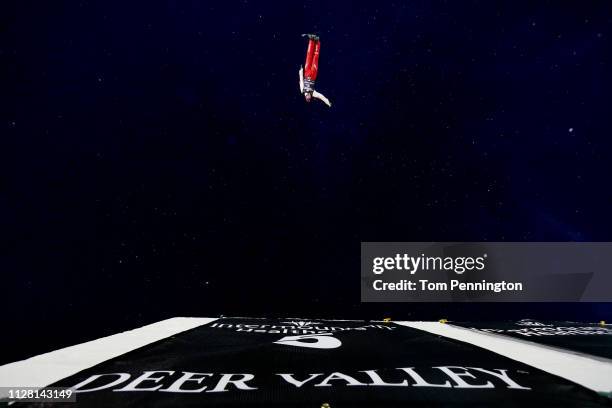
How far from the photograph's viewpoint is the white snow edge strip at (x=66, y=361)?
6.05ft

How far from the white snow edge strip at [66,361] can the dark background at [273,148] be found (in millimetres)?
3953

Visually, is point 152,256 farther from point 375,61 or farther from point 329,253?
point 375,61

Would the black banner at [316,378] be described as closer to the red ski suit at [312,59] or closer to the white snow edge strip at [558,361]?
the white snow edge strip at [558,361]

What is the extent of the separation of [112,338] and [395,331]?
2531mm

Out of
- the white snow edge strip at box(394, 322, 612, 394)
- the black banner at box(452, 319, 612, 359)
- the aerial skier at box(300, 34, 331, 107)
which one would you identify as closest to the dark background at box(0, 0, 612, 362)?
the aerial skier at box(300, 34, 331, 107)

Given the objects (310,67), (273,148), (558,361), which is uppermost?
(310,67)

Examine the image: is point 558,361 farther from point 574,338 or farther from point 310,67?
point 310,67

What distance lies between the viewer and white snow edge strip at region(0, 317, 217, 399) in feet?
6.05

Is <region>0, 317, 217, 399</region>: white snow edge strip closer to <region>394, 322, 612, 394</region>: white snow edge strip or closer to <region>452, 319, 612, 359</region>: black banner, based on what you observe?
<region>394, 322, 612, 394</region>: white snow edge strip

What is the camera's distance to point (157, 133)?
276 inches

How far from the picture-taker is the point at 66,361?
2.23 meters

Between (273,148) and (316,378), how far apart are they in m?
5.61

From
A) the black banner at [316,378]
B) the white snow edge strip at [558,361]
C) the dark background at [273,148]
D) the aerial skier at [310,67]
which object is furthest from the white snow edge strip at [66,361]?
the dark background at [273,148]

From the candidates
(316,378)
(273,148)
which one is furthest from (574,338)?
(273,148)
